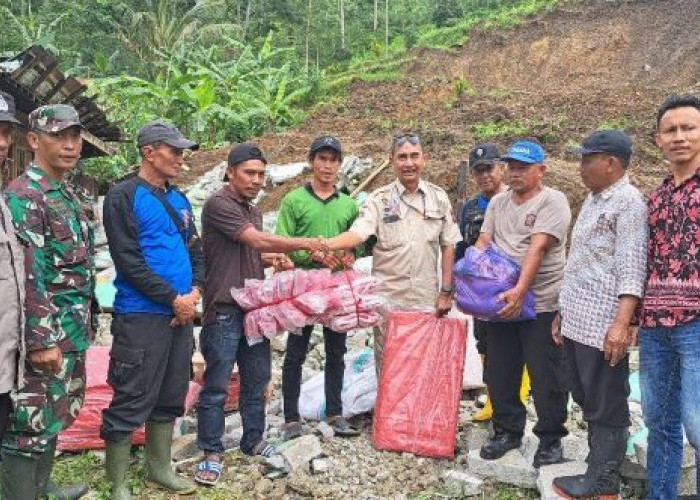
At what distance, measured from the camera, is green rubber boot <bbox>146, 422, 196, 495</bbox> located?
3.52 meters

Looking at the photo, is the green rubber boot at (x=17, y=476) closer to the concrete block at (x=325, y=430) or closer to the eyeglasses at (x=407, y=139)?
the concrete block at (x=325, y=430)

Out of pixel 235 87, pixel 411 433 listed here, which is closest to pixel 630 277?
pixel 411 433

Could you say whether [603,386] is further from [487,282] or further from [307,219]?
[307,219]

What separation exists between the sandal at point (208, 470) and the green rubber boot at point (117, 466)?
1.24 ft

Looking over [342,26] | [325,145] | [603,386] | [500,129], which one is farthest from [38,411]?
[342,26]

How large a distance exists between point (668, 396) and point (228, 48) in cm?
2584

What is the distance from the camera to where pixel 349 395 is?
4527mm

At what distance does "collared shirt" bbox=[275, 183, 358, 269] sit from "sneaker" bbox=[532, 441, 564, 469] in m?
1.66

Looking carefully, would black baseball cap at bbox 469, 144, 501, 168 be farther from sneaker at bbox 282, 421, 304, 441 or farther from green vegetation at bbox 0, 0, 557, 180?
green vegetation at bbox 0, 0, 557, 180

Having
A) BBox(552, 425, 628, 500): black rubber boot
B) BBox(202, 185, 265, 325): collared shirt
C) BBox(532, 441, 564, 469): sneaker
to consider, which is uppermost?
BBox(202, 185, 265, 325): collared shirt

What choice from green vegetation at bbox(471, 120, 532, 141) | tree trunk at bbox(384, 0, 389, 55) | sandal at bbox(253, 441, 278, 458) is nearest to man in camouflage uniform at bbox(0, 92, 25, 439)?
sandal at bbox(253, 441, 278, 458)

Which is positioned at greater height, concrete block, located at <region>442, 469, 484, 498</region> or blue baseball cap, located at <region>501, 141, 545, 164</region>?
blue baseball cap, located at <region>501, 141, 545, 164</region>

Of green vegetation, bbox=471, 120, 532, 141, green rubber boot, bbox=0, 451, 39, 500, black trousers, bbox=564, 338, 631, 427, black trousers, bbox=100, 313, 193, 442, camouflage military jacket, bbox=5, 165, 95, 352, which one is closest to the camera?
camouflage military jacket, bbox=5, 165, 95, 352

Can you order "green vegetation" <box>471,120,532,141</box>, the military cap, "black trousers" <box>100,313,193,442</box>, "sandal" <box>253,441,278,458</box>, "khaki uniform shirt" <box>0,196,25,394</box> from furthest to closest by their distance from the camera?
"green vegetation" <box>471,120,532,141</box>, "sandal" <box>253,441,278,458</box>, "black trousers" <box>100,313,193,442</box>, the military cap, "khaki uniform shirt" <box>0,196,25,394</box>
